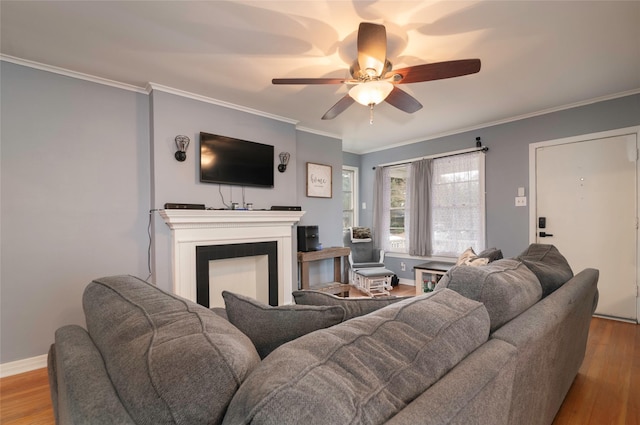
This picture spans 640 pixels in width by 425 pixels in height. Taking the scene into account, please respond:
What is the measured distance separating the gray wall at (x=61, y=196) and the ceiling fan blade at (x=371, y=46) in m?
2.22

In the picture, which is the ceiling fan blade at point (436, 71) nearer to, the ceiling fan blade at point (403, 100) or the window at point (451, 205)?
the ceiling fan blade at point (403, 100)

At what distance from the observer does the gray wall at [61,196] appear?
2.34 metres

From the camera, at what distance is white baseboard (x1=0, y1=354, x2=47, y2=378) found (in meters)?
2.31

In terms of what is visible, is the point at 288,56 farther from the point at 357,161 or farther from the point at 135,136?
the point at 357,161

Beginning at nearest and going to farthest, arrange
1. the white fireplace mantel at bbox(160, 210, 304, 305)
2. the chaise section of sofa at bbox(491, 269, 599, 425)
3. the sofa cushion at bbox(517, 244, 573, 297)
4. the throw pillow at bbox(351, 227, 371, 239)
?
1. the chaise section of sofa at bbox(491, 269, 599, 425)
2. the sofa cushion at bbox(517, 244, 573, 297)
3. the white fireplace mantel at bbox(160, 210, 304, 305)
4. the throw pillow at bbox(351, 227, 371, 239)

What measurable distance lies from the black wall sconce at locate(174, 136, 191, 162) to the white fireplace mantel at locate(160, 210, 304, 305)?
22.2 inches

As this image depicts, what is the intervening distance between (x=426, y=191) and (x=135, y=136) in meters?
3.87

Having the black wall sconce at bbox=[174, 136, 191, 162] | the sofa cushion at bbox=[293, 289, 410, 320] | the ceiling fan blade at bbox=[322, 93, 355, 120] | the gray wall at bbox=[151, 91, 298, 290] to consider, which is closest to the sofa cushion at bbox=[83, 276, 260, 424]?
the sofa cushion at bbox=[293, 289, 410, 320]

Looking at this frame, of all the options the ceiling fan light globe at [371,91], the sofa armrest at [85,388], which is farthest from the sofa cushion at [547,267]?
the sofa armrest at [85,388]

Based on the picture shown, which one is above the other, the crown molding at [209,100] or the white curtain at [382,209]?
the crown molding at [209,100]

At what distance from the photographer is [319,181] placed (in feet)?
14.1

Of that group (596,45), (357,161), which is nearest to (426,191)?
(357,161)

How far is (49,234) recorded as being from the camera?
2.46m

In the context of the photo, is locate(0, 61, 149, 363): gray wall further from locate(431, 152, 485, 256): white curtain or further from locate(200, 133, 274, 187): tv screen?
locate(431, 152, 485, 256): white curtain
